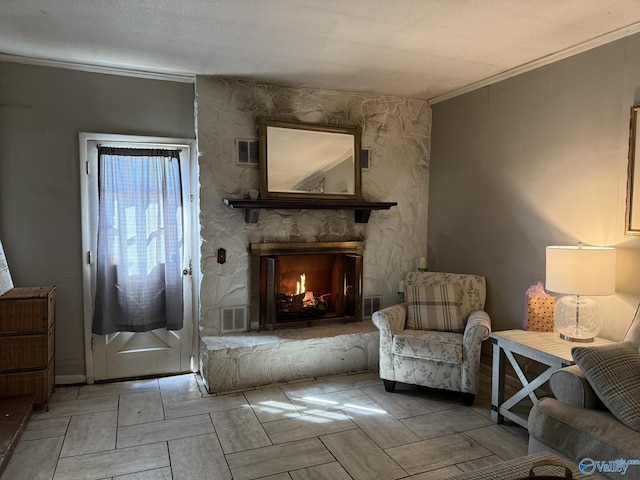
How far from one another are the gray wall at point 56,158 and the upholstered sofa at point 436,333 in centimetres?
245

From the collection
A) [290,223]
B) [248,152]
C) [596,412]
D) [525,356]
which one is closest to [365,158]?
[290,223]

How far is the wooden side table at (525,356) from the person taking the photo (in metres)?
2.64

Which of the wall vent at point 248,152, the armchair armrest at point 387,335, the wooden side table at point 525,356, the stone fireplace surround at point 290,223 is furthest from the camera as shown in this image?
the wall vent at point 248,152

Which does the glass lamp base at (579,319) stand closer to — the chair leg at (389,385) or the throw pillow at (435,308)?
the throw pillow at (435,308)

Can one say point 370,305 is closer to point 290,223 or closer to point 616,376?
point 290,223

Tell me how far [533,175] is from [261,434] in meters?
2.67

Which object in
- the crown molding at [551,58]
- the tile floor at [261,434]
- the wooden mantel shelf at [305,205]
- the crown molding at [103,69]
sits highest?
the crown molding at [103,69]

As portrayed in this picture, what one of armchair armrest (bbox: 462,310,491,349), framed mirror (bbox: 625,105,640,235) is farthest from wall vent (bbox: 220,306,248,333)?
framed mirror (bbox: 625,105,640,235)

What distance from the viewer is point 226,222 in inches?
152

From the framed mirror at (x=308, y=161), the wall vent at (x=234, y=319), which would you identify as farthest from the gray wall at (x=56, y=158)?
the wall vent at (x=234, y=319)

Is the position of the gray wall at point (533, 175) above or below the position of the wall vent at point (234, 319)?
above

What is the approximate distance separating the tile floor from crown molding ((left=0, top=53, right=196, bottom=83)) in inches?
97.7

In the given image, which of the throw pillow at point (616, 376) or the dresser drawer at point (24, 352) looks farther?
the dresser drawer at point (24, 352)

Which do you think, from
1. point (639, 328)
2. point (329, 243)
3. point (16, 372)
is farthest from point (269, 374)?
point (639, 328)
